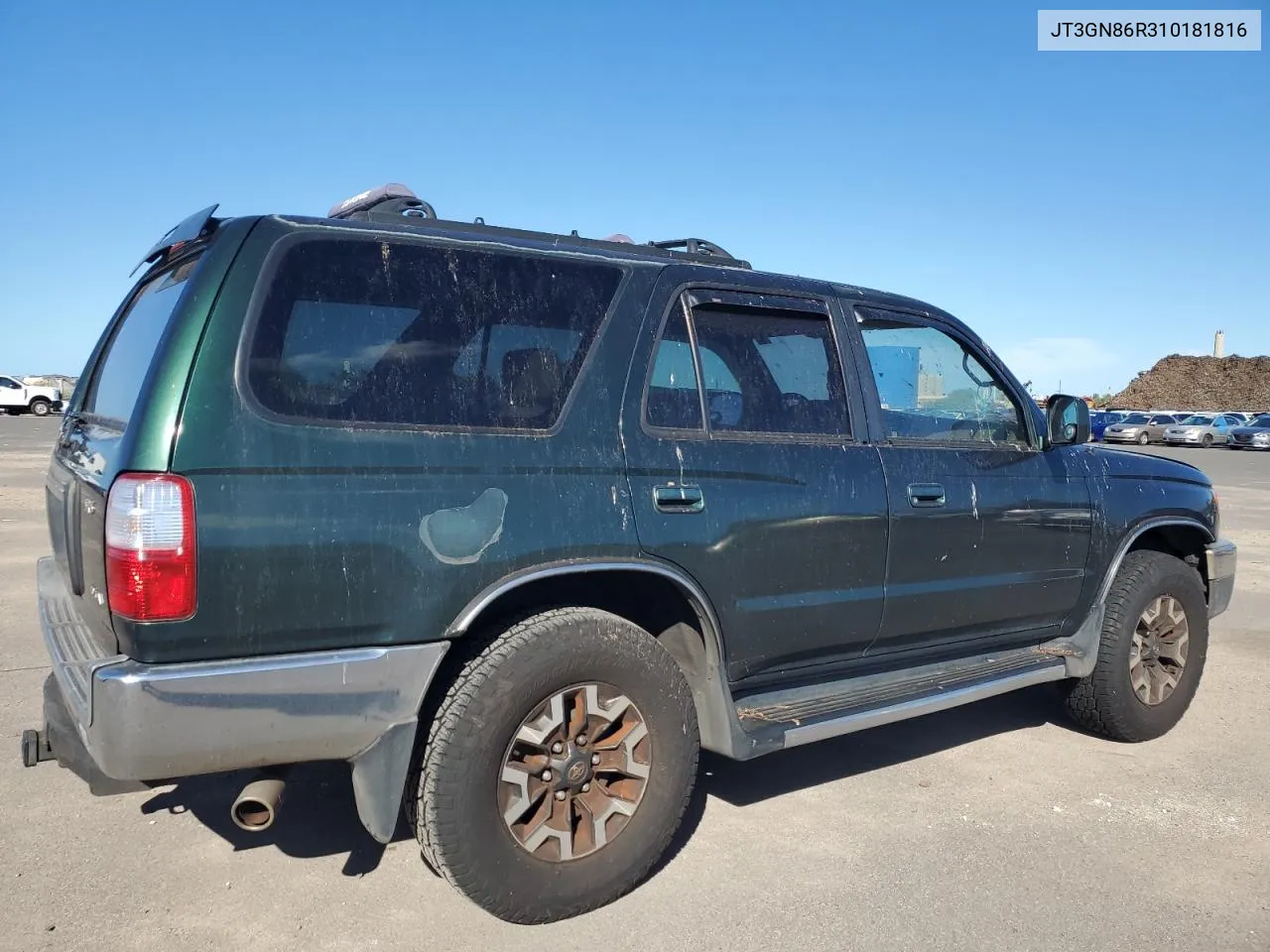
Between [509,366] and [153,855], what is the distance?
6.36ft

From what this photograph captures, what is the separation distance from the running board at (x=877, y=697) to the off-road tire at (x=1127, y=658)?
352 mm

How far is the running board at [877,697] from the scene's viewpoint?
3322 millimetres

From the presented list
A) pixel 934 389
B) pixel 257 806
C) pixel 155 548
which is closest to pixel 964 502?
pixel 934 389

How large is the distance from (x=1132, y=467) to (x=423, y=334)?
3373 millimetres

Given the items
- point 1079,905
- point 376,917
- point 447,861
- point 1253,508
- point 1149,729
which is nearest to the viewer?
point 447,861

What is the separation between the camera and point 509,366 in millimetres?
3023

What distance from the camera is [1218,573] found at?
4992 mm

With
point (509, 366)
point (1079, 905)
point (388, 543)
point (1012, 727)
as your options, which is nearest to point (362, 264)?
point (509, 366)

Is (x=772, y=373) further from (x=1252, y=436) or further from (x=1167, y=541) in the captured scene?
(x=1252, y=436)

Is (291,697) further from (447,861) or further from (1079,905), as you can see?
(1079,905)

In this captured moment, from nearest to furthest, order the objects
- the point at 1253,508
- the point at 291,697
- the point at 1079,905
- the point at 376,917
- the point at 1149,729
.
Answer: the point at 291,697 → the point at 376,917 → the point at 1079,905 → the point at 1149,729 → the point at 1253,508

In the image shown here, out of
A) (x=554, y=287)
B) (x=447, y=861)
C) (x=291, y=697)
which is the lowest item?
(x=447, y=861)

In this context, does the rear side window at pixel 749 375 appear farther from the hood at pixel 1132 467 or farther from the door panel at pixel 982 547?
the hood at pixel 1132 467

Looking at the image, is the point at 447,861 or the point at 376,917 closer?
the point at 447,861
